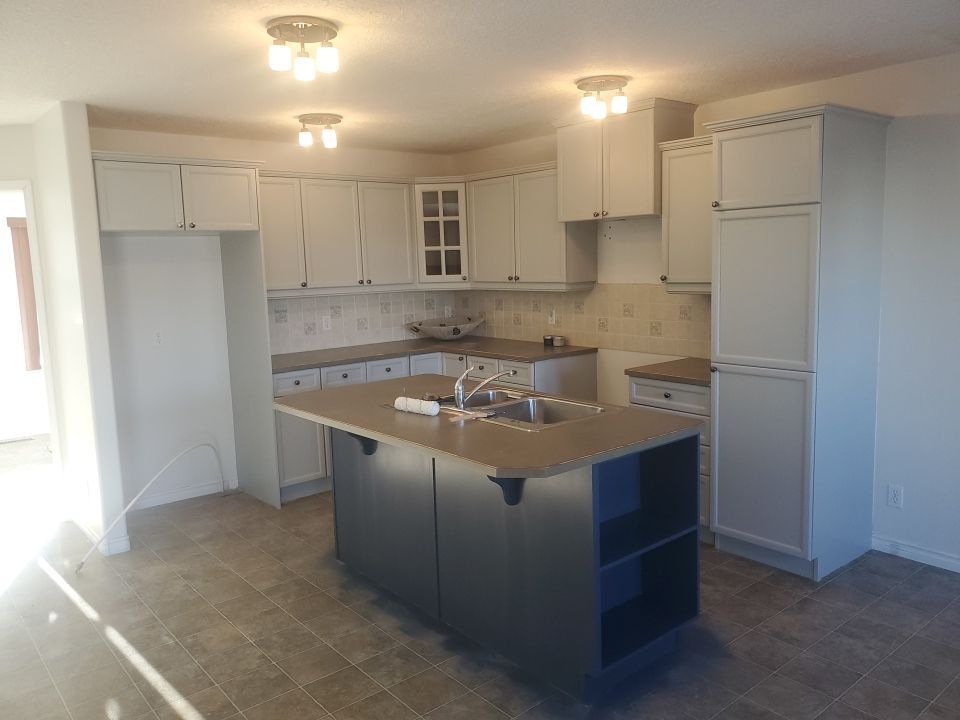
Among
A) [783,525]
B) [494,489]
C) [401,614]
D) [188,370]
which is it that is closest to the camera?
[494,489]

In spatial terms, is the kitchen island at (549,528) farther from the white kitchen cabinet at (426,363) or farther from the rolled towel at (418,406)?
the white kitchen cabinet at (426,363)

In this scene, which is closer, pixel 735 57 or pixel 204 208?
pixel 735 57

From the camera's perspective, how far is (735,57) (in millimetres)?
3354

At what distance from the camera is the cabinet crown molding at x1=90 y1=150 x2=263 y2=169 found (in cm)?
408

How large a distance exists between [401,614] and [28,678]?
59.4 inches

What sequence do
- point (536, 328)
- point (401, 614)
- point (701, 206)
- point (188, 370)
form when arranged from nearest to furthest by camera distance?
point (401, 614)
point (701, 206)
point (188, 370)
point (536, 328)

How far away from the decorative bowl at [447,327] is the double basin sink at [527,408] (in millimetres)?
2203

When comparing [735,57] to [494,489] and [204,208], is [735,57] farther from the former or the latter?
[204,208]

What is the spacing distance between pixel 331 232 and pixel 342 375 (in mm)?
1065

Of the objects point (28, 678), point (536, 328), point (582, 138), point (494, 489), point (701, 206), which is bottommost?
point (28, 678)

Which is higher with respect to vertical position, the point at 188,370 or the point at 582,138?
the point at 582,138

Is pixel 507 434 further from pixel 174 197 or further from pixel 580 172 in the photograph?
pixel 174 197

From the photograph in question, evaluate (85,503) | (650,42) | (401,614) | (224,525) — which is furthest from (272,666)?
(650,42)

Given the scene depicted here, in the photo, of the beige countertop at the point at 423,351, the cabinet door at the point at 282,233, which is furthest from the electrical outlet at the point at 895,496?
the cabinet door at the point at 282,233
